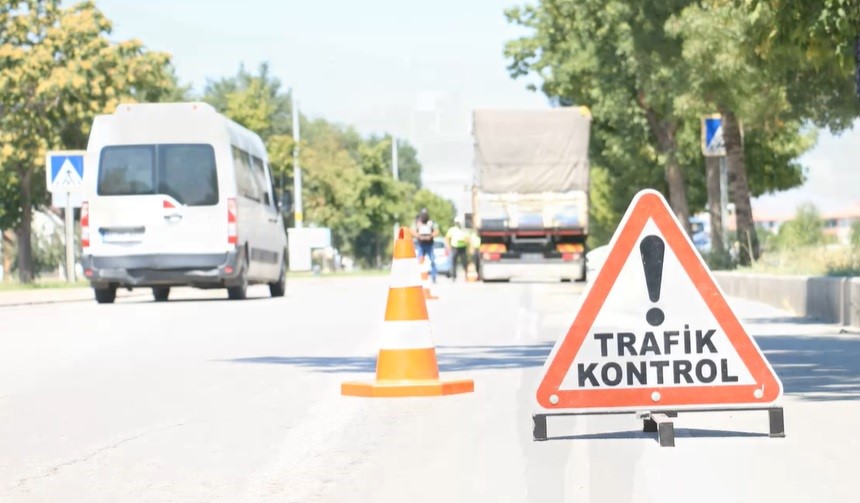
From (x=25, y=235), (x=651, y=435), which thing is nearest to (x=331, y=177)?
(x=25, y=235)

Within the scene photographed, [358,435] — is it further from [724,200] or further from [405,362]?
[724,200]

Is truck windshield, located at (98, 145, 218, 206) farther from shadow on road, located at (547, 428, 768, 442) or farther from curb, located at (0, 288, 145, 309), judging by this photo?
shadow on road, located at (547, 428, 768, 442)

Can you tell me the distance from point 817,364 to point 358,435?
5.37m

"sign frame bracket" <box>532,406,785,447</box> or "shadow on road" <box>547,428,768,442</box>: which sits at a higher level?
"sign frame bracket" <box>532,406,785,447</box>

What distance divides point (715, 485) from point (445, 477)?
116 centimetres

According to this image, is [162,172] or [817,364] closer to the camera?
[817,364]

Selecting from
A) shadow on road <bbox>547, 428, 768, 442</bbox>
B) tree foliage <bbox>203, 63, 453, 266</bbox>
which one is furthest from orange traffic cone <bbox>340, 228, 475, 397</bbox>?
tree foliage <bbox>203, 63, 453, 266</bbox>

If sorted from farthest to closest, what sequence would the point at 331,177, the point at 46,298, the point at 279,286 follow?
the point at 331,177 < the point at 46,298 < the point at 279,286

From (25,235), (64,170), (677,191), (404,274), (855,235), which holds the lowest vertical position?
(404,274)

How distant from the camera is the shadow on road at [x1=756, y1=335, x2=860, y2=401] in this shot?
38.9ft

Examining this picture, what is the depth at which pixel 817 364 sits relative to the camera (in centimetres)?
1399

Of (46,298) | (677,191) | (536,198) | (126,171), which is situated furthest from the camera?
(677,191)

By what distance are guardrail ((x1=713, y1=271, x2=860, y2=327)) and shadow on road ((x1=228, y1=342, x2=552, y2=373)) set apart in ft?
13.8

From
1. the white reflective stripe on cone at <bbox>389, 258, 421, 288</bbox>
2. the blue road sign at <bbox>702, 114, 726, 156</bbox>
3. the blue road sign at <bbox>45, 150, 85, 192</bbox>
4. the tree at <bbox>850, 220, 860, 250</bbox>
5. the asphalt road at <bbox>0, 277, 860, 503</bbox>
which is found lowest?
the asphalt road at <bbox>0, 277, 860, 503</bbox>
